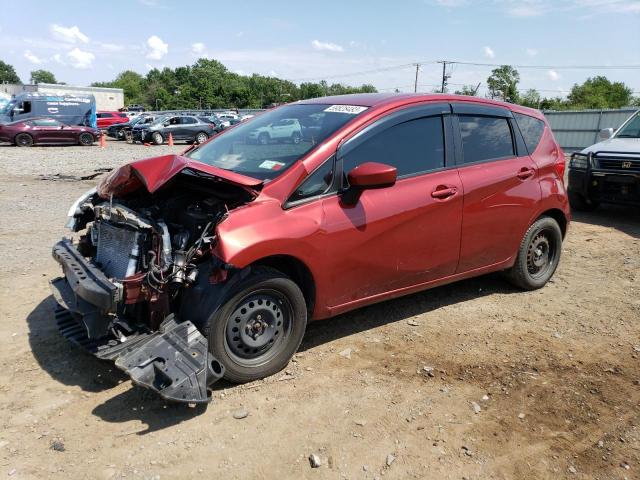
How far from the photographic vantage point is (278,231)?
132 inches

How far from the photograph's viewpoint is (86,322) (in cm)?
320

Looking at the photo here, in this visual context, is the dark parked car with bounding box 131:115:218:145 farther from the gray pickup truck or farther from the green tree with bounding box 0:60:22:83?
the green tree with bounding box 0:60:22:83

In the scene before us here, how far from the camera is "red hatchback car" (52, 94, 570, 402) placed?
3.21m

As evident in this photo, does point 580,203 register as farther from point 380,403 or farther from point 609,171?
point 380,403

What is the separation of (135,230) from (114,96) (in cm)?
5867

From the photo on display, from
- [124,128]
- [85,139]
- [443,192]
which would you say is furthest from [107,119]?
[443,192]

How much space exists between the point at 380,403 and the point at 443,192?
1.74 meters

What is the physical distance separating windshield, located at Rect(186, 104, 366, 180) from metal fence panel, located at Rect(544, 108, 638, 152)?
20.4 metres

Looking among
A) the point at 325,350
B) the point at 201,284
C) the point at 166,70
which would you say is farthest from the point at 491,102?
the point at 166,70

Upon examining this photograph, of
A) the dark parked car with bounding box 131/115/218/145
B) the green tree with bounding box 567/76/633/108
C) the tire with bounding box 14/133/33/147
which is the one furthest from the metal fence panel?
the green tree with bounding box 567/76/633/108

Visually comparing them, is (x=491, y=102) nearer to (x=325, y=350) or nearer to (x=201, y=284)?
(x=325, y=350)

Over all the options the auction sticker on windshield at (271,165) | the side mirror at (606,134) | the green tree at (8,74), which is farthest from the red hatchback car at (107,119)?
the green tree at (8,74)

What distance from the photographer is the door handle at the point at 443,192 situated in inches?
161

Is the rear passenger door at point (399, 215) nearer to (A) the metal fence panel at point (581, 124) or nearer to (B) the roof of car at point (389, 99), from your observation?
(B) the roof of car at point (389, 99)
